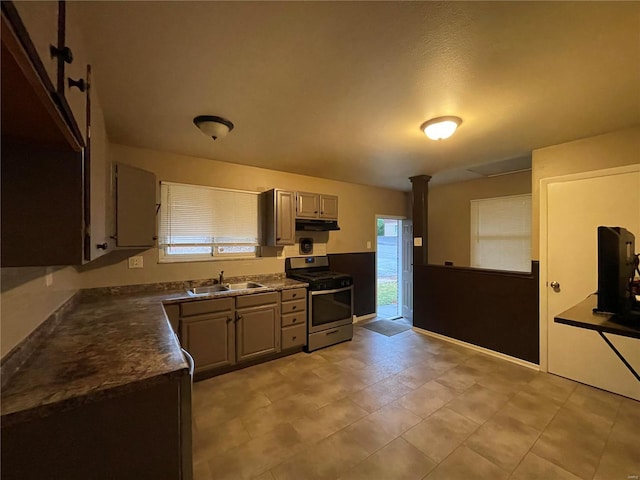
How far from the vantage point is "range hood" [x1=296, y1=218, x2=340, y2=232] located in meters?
3.92

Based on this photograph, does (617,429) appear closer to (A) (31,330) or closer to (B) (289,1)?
(B) (289,1)

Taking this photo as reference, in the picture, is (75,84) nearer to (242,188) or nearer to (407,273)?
(242,188)

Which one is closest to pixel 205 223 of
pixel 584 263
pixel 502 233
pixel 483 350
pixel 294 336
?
pixel 294 336

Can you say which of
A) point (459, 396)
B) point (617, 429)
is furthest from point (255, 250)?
point (617, 429)

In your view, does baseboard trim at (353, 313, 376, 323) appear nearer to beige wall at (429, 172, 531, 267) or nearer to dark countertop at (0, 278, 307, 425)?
beige wall at (429, 172, 531, 267)

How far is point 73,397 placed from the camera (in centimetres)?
94

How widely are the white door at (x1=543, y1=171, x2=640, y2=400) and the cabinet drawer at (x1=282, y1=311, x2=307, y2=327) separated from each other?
8.90ft

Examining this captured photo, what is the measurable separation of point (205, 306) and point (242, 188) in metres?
1.64

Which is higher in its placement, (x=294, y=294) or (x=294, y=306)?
(x=294, y=294)

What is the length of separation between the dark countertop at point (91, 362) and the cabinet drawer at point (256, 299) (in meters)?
0.95

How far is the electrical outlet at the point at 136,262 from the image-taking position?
9.55ft

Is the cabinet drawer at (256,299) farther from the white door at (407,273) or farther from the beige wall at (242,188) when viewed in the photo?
the white door at (407,273)

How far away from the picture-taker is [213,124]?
2.25 metres

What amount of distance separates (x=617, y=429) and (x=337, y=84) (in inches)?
127
